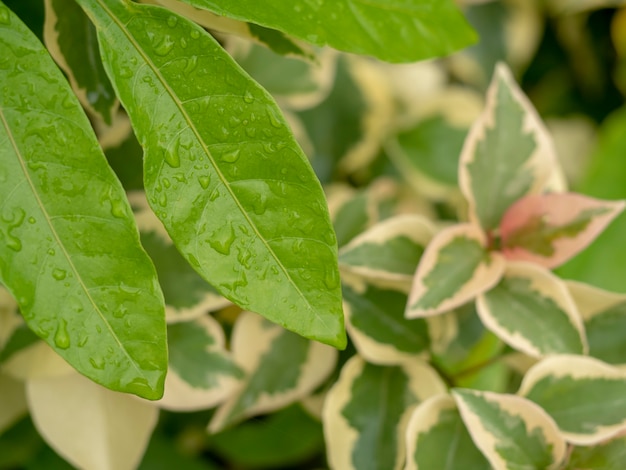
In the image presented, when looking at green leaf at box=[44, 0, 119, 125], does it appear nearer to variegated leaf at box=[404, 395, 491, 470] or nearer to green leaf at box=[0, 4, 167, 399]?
green leaf at box=[0, 4, 167, 399]

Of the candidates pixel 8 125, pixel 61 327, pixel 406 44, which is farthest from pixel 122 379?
pixel 406 44

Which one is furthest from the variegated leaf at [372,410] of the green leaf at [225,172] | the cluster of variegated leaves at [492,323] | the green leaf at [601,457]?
the green leaf at [225,172]

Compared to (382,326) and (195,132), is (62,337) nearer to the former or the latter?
(195,132)

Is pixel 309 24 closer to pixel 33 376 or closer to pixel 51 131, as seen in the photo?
pixel 51 131

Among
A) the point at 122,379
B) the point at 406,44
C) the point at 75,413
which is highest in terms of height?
the point at 406,44

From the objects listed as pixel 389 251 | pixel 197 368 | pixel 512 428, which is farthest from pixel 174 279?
pixel 512 428
